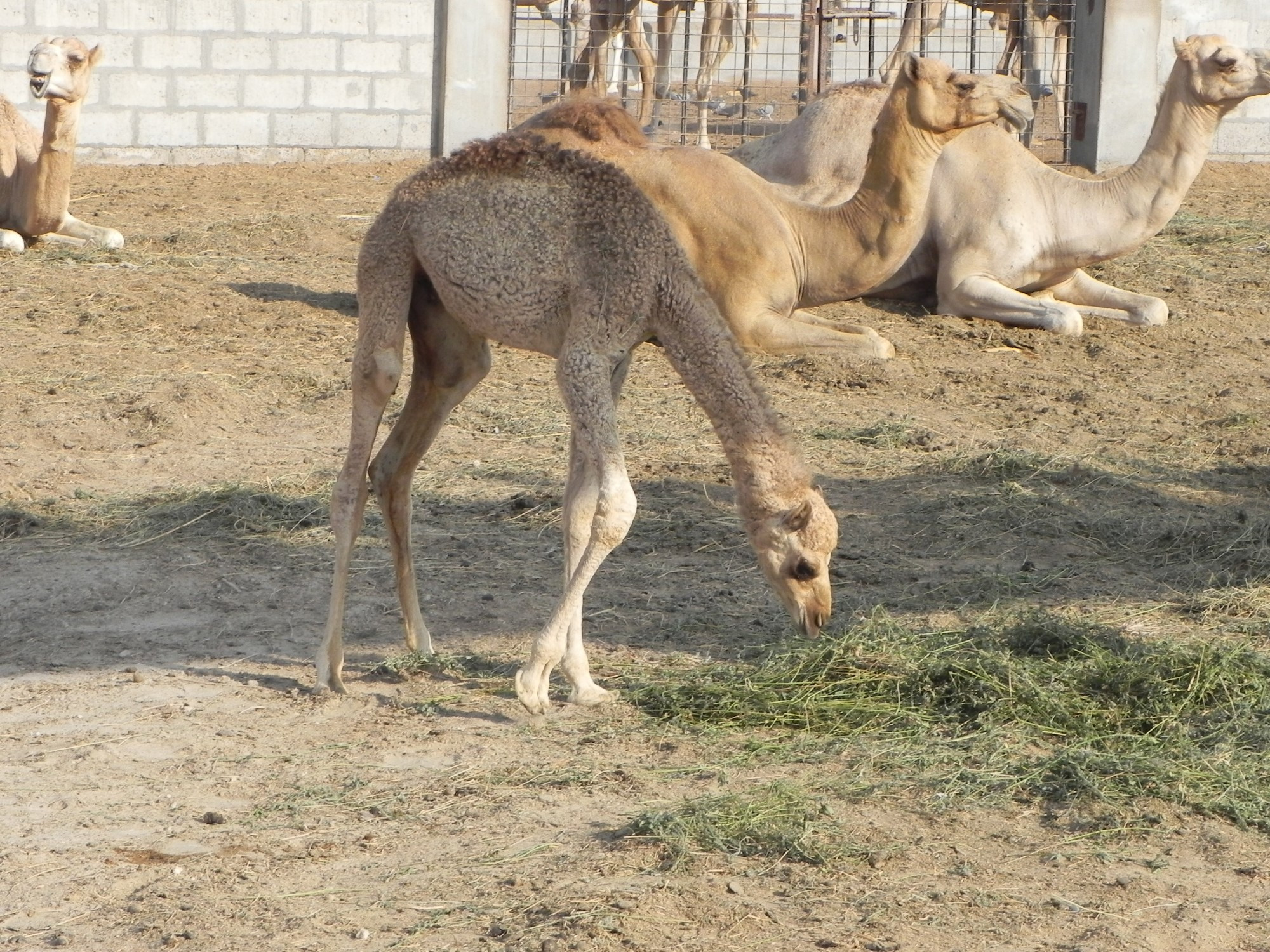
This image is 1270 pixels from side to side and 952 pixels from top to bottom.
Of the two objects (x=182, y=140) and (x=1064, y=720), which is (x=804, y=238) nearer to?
(x=1064, y=720)

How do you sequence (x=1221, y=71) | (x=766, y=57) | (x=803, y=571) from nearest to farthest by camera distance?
(x=803, y=571)
(x=1221, y=71)
(x=766, y=57)

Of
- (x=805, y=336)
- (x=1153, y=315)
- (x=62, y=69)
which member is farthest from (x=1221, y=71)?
(x=62, y=69)

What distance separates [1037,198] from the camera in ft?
34.1

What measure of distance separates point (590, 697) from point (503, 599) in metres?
1.07

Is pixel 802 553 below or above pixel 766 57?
below

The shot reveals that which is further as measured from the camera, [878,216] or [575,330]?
[878,216]

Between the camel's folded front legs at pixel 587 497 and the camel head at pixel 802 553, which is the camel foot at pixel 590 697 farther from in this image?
the camel head at pixel 802 553

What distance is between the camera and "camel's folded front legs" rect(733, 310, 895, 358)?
8664mm

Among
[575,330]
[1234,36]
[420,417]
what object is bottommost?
[420,417]

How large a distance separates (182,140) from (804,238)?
7619mm

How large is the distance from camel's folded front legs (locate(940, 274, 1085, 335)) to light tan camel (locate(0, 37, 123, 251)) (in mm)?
5437

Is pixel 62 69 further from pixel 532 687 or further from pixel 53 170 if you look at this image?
pixel 532 687

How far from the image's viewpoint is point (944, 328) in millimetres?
10227

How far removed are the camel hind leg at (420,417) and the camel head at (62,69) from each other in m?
6.34
